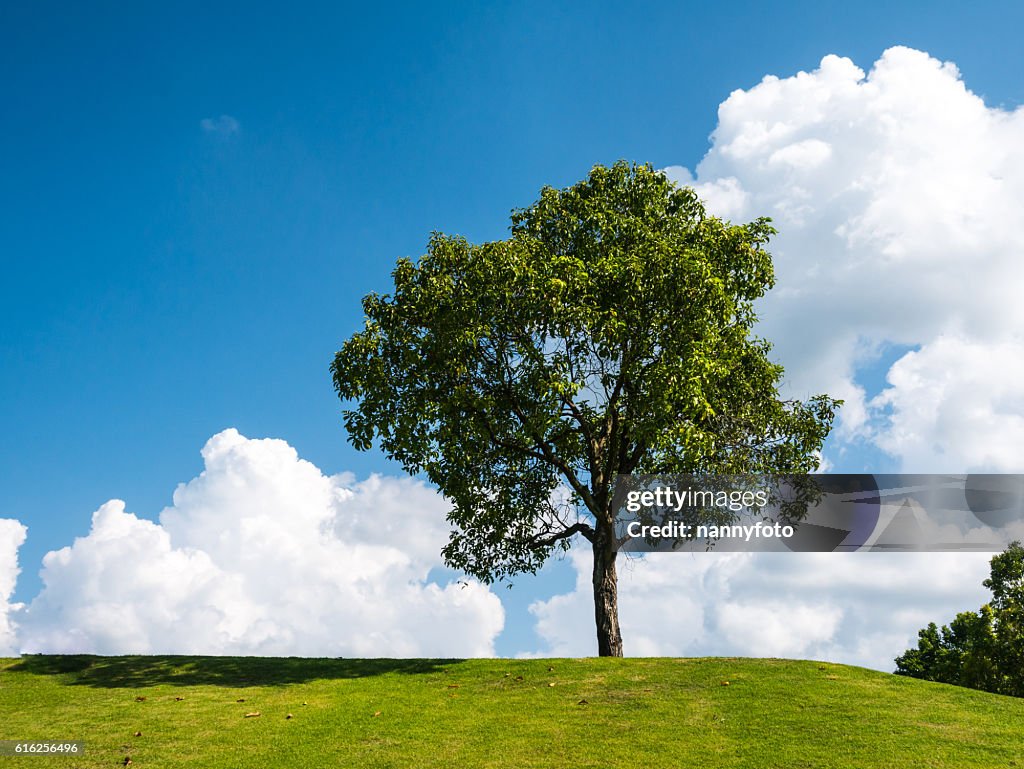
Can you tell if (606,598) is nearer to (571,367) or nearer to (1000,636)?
(571,367)

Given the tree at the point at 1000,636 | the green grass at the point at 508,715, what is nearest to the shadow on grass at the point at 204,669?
the green grass at the point at 508,715

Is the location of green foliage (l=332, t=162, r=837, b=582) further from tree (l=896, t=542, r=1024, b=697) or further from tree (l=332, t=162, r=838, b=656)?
tree (l=896, t=542, r=1024, b=697)

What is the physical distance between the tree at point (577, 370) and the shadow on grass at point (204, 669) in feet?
16.7

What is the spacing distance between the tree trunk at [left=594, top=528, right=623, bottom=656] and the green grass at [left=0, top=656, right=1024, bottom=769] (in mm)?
2745

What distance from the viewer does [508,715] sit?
53.9 feet

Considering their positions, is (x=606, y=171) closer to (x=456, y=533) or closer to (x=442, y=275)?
(x=442, y=275)

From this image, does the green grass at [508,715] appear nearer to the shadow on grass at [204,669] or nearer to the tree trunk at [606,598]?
the shadow on grass at [204,669]

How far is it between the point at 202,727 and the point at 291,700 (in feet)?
7.71

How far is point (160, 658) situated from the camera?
22578mm

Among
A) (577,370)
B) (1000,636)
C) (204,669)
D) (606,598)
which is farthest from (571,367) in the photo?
(1000,636)

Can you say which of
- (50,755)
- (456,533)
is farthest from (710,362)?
(50,755)

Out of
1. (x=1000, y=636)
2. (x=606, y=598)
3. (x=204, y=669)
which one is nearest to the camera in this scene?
(x=204, y=669)

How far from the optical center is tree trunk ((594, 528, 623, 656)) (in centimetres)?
2375

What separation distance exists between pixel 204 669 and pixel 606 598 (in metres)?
11.0
